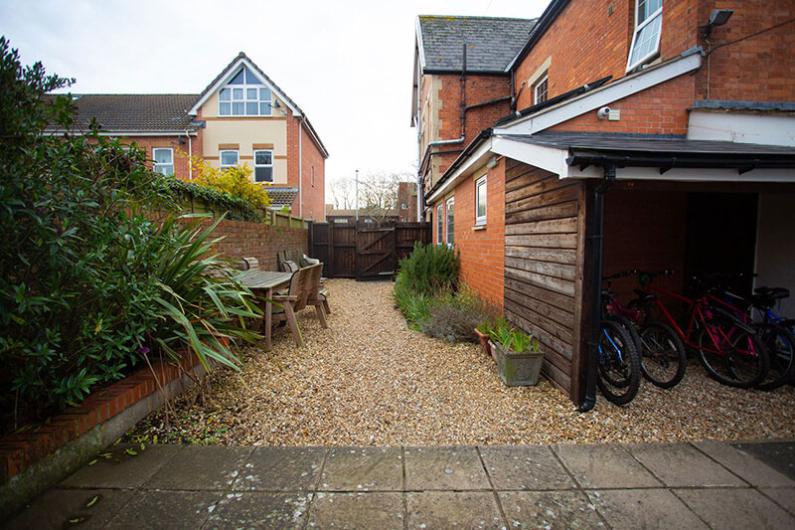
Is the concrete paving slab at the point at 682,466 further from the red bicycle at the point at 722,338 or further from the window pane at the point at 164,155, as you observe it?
the window pane at the point at 164,155

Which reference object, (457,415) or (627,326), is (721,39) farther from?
(457,415)

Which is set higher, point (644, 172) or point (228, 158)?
point (228, 158)

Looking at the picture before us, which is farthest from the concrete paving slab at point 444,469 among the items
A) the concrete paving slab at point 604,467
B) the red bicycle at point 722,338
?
the red bicycle at point 722,338

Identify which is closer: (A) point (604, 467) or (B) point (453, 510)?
(B) point (453, 510)

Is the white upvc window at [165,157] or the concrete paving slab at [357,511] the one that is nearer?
the concrete paving slab at [357,511]

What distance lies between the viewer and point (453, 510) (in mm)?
1984

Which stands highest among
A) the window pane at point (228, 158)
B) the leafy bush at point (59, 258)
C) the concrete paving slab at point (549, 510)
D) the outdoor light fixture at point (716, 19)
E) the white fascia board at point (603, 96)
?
the window pane at point (228, 158)

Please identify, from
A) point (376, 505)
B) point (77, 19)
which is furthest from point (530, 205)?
point (77, 19)

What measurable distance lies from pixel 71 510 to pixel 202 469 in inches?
24.2

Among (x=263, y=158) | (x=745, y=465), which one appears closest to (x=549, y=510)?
(x=745, y=465)

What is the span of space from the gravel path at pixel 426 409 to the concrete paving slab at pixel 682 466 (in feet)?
0.55

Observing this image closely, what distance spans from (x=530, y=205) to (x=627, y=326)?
5.03ft

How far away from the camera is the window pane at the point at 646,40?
5.44 metres

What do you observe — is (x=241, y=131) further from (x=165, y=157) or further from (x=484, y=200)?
(x=484, y=200)
